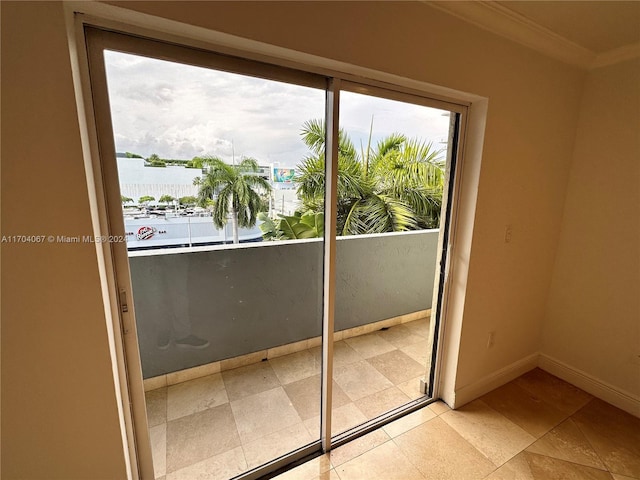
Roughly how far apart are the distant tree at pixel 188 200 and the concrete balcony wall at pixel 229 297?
0.90 ft

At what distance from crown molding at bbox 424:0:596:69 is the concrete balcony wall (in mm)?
1349

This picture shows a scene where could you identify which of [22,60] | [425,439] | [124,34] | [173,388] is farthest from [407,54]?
[173,388]

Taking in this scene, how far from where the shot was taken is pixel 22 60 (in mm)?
722

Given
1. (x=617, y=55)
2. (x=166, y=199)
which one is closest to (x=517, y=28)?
(x=617, y=55)

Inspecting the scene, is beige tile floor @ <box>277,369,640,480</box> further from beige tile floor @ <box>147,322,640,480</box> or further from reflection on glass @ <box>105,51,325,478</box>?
reflection on glass @ <box>105,51,325,478</box>

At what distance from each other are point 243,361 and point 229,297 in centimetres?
57

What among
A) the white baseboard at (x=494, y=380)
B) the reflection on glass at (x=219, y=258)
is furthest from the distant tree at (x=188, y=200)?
the white baseboard at (x=494, y=380)

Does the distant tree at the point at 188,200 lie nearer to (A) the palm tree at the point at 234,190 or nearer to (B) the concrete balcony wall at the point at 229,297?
(A) the palm tree at the point at 234,190

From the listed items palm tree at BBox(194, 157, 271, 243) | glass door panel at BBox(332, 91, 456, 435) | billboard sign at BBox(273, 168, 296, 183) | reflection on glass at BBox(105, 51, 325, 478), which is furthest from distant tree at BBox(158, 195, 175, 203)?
glass door panel at BBox(332, 91, 456, 435)

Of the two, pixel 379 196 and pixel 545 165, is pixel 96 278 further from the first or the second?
pixel 545 165

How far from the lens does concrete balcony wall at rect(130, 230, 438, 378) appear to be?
1423 mm

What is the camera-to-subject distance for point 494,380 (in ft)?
A: 6.97

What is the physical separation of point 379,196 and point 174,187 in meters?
1.90

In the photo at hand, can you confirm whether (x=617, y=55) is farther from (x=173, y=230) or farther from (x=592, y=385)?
(x=173, y=230)
